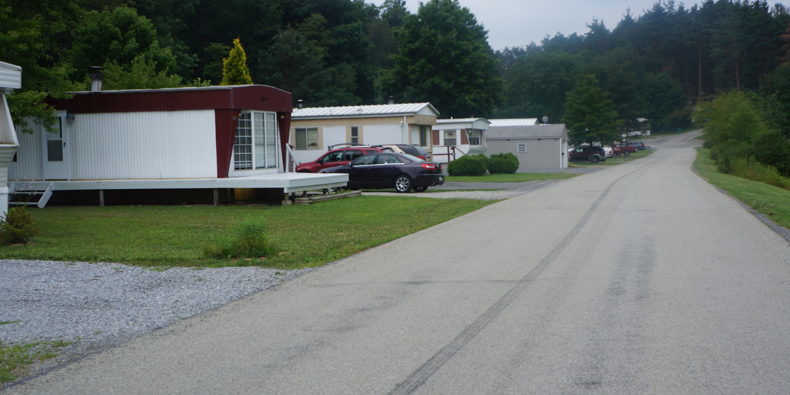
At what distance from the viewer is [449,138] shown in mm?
39188

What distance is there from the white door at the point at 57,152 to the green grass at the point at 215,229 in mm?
1374

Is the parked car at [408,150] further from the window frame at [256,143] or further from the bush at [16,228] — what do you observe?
the bush at [16,228]

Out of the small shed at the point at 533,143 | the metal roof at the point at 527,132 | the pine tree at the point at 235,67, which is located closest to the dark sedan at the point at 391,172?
the pine tree at the point at 235,67

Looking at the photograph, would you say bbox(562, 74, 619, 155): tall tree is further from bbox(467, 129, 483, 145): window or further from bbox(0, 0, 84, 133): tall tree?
bbox(0, 0, 84, 133): tall tree

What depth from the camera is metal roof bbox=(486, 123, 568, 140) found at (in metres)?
47.6

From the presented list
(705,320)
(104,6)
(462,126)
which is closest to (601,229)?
(705,320)

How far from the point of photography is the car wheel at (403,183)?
2231 cm

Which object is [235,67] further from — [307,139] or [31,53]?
[31,53]

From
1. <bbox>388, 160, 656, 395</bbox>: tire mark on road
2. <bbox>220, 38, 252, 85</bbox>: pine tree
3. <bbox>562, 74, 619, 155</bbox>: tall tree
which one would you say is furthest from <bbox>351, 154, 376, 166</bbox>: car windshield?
<bbox>562, 74, 619, 155</bbox>: tall tree

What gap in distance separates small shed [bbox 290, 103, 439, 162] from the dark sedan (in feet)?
25.7

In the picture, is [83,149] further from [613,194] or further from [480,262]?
[613,194]

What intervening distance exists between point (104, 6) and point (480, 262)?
35282 mm

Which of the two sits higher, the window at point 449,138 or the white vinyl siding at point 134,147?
the window at point 449,138

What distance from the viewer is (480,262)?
8.91 metres
